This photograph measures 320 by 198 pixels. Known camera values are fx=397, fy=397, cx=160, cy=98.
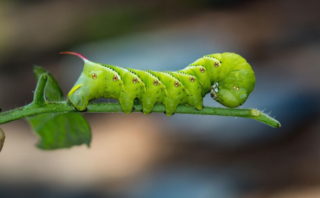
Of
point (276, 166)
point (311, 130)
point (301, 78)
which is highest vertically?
point (301, 78)

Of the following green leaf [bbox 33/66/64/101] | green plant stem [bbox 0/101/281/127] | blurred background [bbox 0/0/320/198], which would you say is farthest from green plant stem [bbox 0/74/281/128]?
blurred background [bbox 0/0/320/198]

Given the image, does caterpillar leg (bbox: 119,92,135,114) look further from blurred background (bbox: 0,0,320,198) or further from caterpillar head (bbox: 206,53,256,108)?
blurred background (bbox: 0,0,320,198)

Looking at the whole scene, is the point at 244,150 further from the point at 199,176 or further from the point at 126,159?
the point at 126,159

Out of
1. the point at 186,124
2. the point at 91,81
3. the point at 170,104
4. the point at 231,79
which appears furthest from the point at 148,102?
the point at 186,124

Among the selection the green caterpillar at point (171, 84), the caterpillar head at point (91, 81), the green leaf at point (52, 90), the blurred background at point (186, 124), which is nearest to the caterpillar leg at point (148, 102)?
the green caterpillar at point (171, 84)

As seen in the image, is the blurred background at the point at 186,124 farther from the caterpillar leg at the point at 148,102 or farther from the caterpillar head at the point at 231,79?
the caterpillar leg at the point at 148,102

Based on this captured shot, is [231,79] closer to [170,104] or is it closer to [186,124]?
[170,104]

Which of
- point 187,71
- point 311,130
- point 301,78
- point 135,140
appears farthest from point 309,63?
point 187,71
